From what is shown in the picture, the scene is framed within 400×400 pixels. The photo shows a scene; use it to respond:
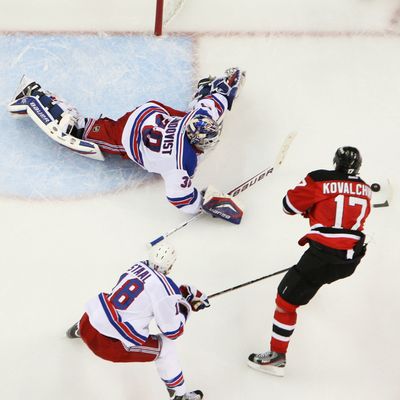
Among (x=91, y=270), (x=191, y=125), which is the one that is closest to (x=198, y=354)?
(x=91, y=270)

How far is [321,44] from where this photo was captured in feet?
16.1

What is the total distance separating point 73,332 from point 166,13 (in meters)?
2.18

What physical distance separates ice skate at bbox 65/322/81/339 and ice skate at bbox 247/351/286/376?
745 mm

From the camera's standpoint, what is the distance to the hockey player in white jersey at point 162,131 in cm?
398

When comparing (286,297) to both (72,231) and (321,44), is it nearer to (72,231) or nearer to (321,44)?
(72,231)

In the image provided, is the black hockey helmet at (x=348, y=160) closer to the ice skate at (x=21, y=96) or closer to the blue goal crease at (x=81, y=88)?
the blue goal crease at (x=81, y=88)

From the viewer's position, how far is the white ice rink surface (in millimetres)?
3635

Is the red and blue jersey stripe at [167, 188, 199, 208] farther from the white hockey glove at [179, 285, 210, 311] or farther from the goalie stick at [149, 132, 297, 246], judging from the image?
the white hockey glove at [179, 285, 210, 311]

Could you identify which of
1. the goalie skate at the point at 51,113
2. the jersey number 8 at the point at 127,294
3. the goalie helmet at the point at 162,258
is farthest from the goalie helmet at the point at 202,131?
the jersey number 8 at the point at 127,294

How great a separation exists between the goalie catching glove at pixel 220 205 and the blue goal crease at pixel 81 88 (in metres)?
0.41

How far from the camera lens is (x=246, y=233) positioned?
4.09 m

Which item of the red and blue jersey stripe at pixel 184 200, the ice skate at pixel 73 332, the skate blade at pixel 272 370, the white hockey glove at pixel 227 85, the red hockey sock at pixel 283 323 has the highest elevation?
the white hockey glove at pixel 227 85

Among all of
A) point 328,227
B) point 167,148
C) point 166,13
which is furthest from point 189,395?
point 166,13

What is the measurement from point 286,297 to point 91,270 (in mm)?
943
